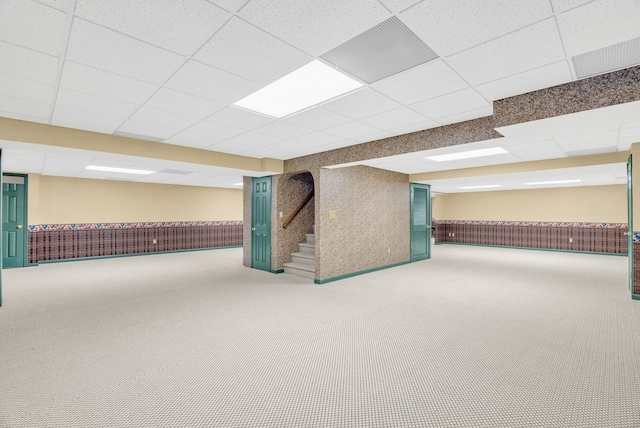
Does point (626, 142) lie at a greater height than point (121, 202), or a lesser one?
greater

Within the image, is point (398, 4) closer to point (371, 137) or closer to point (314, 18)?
point (314, 18)

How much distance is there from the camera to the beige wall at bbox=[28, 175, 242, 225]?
7770 mm

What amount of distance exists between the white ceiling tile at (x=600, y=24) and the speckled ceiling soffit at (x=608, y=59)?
12 centimetres

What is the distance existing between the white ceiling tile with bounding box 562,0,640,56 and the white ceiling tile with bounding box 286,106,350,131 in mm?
2015

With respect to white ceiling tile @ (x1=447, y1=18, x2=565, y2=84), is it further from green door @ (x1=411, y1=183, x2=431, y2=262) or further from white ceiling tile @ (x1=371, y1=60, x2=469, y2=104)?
green door @ (x1=411, y1=183, x2=431, y2=262)

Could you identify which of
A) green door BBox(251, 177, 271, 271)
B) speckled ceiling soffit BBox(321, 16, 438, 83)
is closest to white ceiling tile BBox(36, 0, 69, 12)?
speckled ceiling soffit BBox(321, 16, 438, 83)

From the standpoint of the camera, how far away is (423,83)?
8.61ft

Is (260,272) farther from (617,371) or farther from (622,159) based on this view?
(622,159)

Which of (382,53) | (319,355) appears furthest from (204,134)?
(319,355)

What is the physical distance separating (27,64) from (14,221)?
22.6 feet

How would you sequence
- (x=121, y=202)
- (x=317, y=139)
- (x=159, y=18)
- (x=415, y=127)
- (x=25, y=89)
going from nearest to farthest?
(x=159, y=18) < (x=25, y=89) < (x=415, y=127) < (x=317, y=139) < (x=121, y=202)

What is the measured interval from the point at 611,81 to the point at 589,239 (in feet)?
32.1

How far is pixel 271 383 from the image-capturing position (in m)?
2.31

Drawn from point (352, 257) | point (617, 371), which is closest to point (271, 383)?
point (617, 371)
